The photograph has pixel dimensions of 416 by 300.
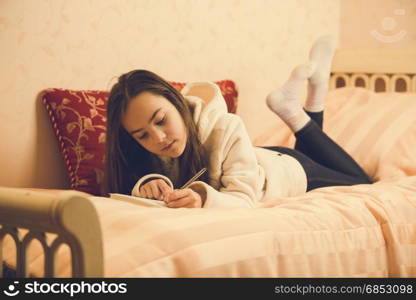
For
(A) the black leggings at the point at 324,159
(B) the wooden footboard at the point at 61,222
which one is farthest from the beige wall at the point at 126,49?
(B) the wooden footboard at the point at 61,222

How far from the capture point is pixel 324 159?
1642 mm

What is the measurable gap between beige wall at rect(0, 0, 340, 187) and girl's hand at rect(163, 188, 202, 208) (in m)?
0.65

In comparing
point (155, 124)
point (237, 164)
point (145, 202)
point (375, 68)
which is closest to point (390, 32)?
point (375, 68)

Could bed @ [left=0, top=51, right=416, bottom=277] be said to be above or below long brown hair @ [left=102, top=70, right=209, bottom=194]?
below

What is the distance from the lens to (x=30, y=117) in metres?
1.65

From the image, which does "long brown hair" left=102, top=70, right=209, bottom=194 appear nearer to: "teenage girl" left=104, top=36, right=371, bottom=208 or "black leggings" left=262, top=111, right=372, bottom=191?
"teenage girl" left=104, top=36, right=371, bottom=208

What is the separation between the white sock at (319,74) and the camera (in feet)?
5.54

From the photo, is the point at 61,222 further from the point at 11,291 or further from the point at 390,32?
the point at 390,32

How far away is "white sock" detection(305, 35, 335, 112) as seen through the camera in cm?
169

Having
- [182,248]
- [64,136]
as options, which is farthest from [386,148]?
[182,248]

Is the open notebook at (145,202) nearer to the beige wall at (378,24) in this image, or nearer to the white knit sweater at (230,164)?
the white knit sweater at (230,164)

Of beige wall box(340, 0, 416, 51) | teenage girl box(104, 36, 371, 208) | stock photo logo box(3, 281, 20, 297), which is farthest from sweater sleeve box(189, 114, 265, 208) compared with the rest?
beige wall box(340, 0, 416, 51)

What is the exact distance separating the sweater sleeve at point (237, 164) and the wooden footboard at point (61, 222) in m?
0.52

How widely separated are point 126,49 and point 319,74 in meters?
0.58
